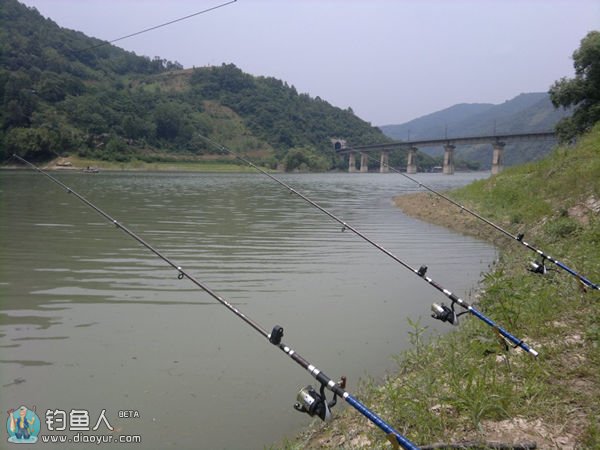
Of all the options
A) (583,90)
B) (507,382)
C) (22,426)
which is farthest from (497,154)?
(22,426)

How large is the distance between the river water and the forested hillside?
3230 centimetres

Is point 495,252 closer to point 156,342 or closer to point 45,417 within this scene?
point 156,342

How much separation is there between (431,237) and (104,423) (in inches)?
512

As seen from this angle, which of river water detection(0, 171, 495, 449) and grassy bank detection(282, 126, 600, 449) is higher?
grassy bank detection(282, 126, 600, 449)

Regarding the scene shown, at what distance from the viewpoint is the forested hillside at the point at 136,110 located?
8125cm

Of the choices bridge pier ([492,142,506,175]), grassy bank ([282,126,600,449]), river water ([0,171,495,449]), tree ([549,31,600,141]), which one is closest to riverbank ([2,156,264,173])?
bridge pier ([492,142,506,175])

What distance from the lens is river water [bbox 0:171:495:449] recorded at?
15.3ft

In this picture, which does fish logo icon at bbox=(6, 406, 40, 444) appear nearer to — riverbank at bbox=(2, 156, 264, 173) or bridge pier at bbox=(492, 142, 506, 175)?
riverbank at bbox=(2, 156, 264, 173)

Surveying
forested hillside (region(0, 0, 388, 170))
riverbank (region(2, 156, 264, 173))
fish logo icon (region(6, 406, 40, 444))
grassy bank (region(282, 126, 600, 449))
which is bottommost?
fish logo icon (region(6, 406, 40, 444))

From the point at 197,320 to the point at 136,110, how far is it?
11678 centimetres

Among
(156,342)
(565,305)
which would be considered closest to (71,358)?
(156,342)

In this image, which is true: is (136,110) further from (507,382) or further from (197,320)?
(507,382)

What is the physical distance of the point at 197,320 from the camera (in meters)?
7.03

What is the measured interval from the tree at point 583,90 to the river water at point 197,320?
1383cm
